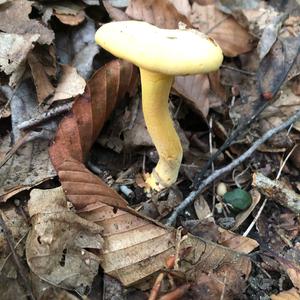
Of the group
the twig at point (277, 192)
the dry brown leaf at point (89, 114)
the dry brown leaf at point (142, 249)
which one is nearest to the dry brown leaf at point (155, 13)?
the dry brown leaf at point (89, 114)

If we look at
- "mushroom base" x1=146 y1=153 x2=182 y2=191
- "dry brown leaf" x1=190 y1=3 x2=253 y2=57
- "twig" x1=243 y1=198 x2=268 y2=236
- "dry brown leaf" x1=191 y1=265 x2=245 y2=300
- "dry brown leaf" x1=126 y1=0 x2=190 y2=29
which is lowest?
"twig" x1=243 y1=198 x2=268 y2=236

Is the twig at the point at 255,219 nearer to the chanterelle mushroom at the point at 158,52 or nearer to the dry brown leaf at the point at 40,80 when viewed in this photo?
the chanterelle mushroom at the point at 158,52

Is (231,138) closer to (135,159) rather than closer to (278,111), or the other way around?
(278,111)

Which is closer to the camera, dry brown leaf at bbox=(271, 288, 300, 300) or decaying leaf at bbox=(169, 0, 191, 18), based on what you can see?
dry brown leaf at bbox=(271, 288, 300, 300)

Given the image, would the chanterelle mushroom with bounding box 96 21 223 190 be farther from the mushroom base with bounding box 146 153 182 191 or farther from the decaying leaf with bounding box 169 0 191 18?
the decaying leaf with bounding box 169 0 191 18

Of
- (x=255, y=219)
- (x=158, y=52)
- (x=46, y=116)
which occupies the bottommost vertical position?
(x=255, y=219)

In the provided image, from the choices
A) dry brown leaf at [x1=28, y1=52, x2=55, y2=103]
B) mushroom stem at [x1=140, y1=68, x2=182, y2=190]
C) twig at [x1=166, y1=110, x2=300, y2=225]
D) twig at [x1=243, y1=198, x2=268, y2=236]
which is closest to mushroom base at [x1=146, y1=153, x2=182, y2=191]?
mushroom stem at [x1=140, y1=68, x2=182, y2=190]

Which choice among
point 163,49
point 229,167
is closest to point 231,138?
point 229,167
